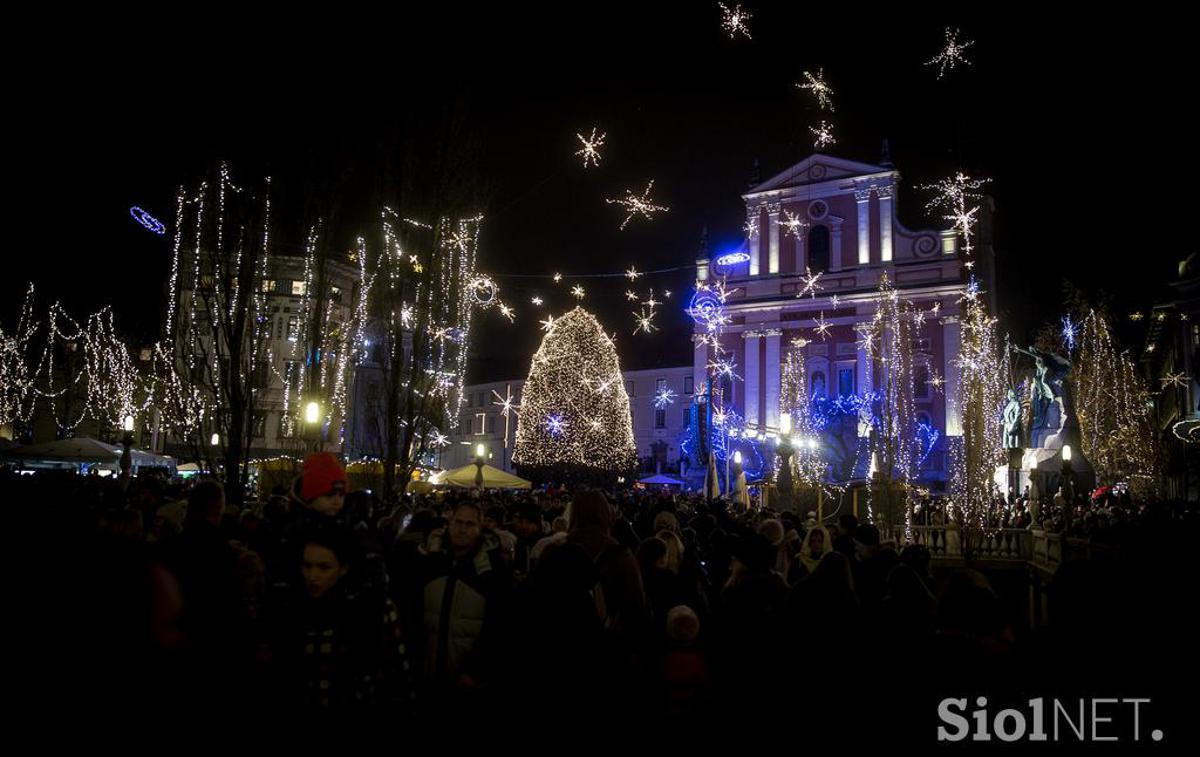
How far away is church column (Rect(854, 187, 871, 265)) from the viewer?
44812 millimetres

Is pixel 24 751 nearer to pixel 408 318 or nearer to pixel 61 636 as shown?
pixel 61 636

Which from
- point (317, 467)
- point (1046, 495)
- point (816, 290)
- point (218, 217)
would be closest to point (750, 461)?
point (816, 290)

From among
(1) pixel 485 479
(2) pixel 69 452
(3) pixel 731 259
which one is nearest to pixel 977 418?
(1) pixel 485 479

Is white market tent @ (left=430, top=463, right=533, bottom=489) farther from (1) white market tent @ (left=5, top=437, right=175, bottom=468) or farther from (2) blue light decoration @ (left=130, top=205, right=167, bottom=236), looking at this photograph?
(2) blue light decoration @ (left=130, top=205, right=167, bottom=236)

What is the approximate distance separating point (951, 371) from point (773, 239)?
12.3m

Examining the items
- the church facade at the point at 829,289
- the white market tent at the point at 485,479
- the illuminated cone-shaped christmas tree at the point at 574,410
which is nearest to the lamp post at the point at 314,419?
the white market tent at the point at 485,479

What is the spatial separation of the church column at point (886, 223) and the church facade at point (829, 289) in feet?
0.18

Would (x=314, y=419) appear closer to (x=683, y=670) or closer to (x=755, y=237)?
(x=683, y=670)

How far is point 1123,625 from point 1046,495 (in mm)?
22865

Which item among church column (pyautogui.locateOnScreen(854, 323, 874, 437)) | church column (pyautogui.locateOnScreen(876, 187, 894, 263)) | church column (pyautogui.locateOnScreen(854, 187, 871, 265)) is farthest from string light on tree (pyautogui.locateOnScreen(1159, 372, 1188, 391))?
church column (pyautogui.locateOnScreen(854, 187, 871, 265))

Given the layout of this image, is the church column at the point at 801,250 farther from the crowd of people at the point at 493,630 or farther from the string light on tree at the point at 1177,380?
the crowd of people at the point at 493,630

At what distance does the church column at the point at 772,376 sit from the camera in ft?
147

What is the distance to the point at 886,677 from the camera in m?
3.98

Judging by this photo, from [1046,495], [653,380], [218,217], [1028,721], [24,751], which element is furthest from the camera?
[653,380]
